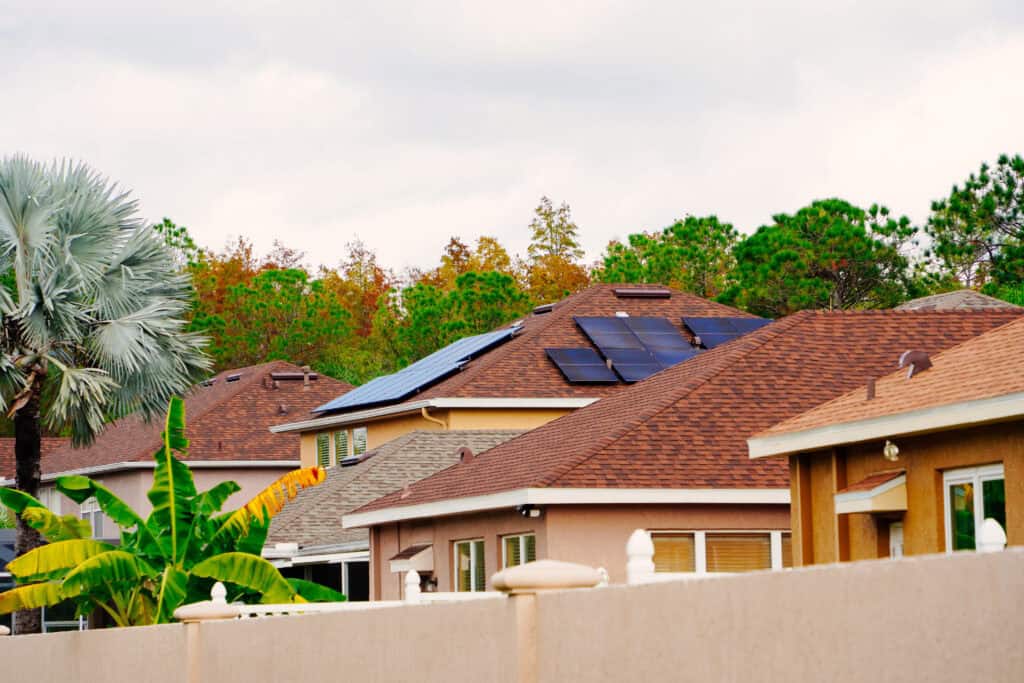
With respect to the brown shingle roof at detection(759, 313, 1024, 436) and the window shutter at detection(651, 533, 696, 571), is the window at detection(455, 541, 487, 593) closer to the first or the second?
the window shutter at detection(651, 533, 696, 571)

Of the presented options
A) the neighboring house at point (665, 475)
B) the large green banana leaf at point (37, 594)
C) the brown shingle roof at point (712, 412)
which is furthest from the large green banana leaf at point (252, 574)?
the brown shingle roof at point (712, 412)

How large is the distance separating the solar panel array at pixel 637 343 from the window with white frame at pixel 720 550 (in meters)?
12.3

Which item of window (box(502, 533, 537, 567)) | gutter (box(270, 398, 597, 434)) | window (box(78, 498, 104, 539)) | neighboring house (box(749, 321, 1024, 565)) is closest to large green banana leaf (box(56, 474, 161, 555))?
window (box(502, 533, 537, 567))

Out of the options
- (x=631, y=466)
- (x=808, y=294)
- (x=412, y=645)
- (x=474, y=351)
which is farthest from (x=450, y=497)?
(x=808, y=294)

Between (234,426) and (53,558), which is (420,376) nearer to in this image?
(234,426)

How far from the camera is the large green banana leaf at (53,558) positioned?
19922mm

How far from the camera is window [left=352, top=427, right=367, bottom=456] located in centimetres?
3956

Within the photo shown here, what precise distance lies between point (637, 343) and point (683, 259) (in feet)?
93.6

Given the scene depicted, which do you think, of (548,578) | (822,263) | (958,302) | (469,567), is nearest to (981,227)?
(822,263)

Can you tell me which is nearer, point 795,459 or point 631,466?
point 795,459

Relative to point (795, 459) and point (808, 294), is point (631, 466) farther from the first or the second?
point (808, 294)

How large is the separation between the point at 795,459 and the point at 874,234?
42.3 meters

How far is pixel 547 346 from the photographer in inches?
1484

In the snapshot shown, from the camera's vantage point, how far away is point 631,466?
2356 cm
